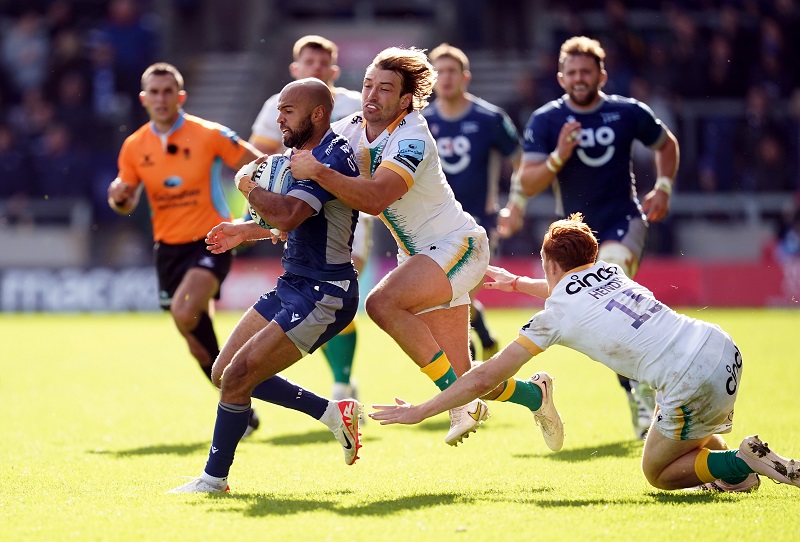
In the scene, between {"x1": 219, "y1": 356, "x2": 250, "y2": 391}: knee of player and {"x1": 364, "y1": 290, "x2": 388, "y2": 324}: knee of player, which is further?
{"x1": 364, "y1": 290, "x2": 388, "y2": 324}: knee of player

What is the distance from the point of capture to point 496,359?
20.0 feet

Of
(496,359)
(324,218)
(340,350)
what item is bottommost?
(340,350)

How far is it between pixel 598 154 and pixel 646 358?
3121 millimetres

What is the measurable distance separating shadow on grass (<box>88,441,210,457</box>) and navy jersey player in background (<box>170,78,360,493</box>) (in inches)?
68.5

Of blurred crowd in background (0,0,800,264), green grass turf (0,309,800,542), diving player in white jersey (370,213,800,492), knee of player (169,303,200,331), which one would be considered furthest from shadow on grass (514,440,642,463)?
blurred crowd in background (0,0,800,264)

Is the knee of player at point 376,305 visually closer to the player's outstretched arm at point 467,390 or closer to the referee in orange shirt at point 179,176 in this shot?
the player's outstretched arm at point 467,390

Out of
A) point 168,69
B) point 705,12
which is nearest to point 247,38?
point 705,12

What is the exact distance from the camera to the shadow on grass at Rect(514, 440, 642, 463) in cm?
778

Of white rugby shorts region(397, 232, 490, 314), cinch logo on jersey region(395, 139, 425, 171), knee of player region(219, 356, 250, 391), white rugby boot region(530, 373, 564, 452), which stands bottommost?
white rugby boot region(530, 373, 564, 452)

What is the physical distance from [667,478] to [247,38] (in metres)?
22.8

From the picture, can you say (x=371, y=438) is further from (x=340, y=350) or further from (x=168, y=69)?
(x=168, y=69)

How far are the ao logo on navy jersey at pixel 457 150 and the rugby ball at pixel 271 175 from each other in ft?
14.2

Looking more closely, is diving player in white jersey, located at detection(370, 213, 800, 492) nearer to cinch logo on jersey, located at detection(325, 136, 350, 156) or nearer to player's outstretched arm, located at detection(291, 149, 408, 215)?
player's outstretched arm, located at detection(291, 149, 408, 215)

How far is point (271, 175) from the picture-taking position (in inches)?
253
